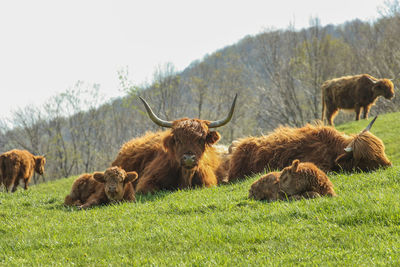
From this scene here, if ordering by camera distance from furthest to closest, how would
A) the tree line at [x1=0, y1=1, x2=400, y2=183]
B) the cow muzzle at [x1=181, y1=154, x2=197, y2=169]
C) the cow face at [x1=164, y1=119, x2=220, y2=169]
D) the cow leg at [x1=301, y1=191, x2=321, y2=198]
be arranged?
the tree line at [x1=0, y1=1, x2=400, y2=183] → the cow face at [x1=164, y1=119, x2=220, y2=169] → the cow muzzle at [x1=181, y1=154, x2=197, y2=169] → the cow leg at [x1=301, y1=191, x2=321, y2=198]

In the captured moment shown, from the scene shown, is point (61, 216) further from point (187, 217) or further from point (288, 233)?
point (288, 233)

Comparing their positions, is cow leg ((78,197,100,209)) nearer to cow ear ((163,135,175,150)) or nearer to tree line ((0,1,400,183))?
cow ear ((163,135,175,150))

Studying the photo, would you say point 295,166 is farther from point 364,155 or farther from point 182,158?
point 182,158

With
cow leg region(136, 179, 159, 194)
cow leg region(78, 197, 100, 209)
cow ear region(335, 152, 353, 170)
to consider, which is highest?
cow ear region(335, 152, 353, 170)

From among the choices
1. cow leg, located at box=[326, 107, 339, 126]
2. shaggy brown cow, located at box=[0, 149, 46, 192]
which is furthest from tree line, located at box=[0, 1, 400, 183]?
shaggy brown cow, located at box=[0, 149, 46, 192]

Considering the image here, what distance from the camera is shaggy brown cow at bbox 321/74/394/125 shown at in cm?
2016

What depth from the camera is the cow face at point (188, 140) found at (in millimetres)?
7604

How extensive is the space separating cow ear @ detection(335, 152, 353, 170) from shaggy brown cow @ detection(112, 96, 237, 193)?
7.11ft

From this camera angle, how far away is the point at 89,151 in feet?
159

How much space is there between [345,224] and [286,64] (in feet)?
115

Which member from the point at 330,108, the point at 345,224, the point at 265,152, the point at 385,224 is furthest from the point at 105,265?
the point at 330,108

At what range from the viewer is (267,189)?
5793 millimetres

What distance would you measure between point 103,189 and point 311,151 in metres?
3.97

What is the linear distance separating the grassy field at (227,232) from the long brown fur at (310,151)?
83cm
